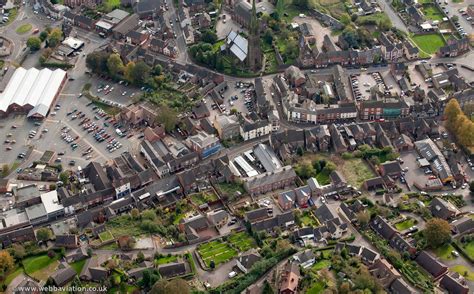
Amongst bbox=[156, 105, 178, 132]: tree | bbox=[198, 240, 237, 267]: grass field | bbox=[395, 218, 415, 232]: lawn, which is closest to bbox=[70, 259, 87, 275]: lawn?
bbox=[198, 240, 237, 267]: grass field

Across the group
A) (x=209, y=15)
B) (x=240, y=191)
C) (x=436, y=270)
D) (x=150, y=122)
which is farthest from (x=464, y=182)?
(x=209, y=15)

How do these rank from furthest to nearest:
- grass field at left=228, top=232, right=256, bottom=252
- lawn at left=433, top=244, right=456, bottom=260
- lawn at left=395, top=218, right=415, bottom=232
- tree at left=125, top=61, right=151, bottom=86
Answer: tree at left=125, top=61, right=151, bottom=86 < lawn at left=395, top=218, right=415, bottom=232 < grass field at left=228, top=232, right=256, bottom=252 < lawn at left=433, top=244, right=456, bottom=260

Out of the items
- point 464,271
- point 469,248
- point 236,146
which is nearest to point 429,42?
point 236,146

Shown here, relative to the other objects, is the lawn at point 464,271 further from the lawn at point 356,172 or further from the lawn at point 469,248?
the lawn at point 356,172

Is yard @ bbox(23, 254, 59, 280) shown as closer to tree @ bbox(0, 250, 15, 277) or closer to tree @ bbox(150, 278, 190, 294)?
tree @ bbox(0, 250, 15, 277)

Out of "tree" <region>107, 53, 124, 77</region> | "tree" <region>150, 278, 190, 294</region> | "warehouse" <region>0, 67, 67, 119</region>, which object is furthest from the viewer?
"tree" <region>107, 53, 124, 77</region>

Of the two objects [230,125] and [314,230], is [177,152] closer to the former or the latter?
[230,125]

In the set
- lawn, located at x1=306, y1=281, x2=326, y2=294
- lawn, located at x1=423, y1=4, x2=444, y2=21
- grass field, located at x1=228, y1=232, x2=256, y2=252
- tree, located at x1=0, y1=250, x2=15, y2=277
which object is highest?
tree, located at x1=0, y1=250, x2=15, y2=277
